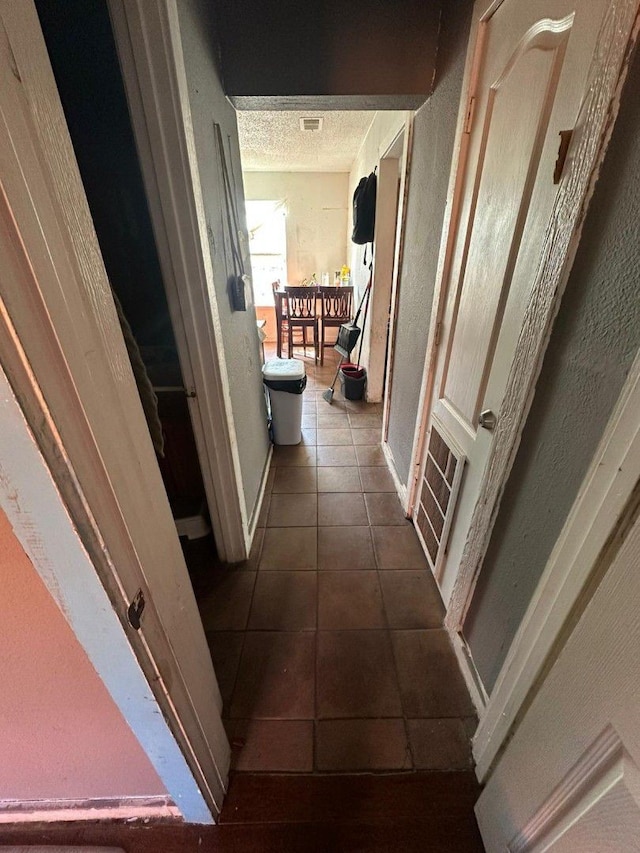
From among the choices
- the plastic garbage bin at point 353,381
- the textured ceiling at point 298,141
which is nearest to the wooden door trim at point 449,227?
the plastic garbage bin at point 353,381

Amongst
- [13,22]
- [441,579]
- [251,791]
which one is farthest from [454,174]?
[251,791]

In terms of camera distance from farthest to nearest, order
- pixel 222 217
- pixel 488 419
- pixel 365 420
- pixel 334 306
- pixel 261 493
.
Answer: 1. pixel 334 306
2. pixel 365 420
3. pixel 261 493
4. pixel 222 217
5. pixel 488 419

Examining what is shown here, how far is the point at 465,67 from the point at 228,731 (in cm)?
235

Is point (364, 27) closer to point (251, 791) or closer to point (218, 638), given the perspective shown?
point (218, 638)

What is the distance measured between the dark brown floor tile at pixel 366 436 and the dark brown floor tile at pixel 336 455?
12 cm

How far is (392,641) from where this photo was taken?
1.39m

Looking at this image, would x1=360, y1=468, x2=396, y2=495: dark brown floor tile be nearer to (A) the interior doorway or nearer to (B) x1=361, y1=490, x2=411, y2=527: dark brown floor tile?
(B) x1=361, y1=490, x2=411, y2=527: dark brown floor tile

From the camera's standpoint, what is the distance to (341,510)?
207 cm

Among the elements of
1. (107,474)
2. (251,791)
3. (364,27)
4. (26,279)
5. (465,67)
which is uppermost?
(364,27)

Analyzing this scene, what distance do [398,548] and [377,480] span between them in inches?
22.8

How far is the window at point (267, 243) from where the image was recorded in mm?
5012

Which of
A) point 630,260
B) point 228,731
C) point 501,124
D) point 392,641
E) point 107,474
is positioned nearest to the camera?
point 107,474

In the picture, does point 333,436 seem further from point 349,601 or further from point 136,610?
point 136,610

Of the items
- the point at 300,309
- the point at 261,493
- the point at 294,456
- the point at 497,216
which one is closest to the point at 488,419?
the point at 497,216
